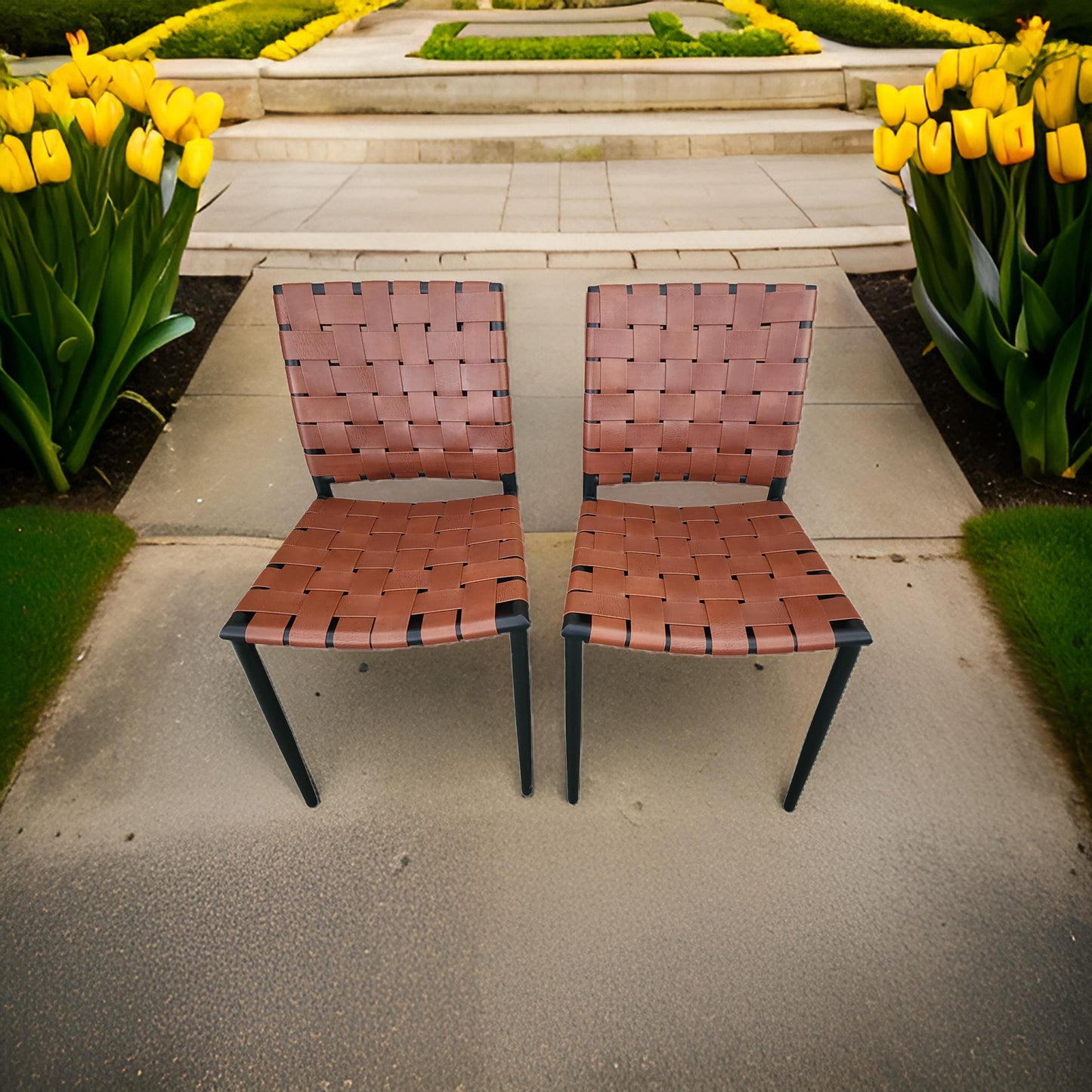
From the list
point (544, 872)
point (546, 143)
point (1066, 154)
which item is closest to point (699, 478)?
point (544, 872)

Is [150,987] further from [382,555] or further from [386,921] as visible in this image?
[382,555]

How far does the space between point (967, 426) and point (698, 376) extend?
5.57 feet

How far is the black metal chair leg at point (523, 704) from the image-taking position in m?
1.47

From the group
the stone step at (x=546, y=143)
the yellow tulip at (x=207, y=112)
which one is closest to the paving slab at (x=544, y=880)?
the yellow tulip at (x=207, y=112)

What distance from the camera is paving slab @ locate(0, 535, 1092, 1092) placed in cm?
137

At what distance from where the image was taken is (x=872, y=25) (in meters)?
7.21

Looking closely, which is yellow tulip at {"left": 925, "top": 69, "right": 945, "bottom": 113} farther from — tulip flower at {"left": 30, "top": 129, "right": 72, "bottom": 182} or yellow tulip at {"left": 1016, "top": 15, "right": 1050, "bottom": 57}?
tulip flower at {"left": 30, "top": 129, "right": 72, "bottom": 182}

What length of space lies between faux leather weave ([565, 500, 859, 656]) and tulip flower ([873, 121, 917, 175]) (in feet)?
3.55

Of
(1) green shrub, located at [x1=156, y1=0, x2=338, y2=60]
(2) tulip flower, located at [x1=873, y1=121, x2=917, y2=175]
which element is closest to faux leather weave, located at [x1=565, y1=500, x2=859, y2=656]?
(2) tulip flower, located at [x1=873, y1=121, x2=917, y2=175]

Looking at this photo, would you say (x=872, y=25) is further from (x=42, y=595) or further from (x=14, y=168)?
(x=42, y=595)

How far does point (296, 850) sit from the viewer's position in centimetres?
165

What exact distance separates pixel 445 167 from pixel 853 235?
3218 mm

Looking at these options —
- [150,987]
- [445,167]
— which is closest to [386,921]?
[150,987]

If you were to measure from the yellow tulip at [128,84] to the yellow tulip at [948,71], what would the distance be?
247cm
